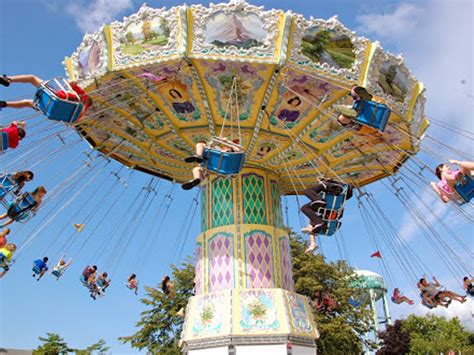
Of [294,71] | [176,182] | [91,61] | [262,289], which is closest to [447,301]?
[262,289]

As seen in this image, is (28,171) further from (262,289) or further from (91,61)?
(262,289)

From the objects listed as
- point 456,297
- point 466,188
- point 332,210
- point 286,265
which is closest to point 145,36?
point 332,210

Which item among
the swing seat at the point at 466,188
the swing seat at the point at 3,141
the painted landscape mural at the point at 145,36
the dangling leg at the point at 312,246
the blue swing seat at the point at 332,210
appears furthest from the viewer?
the painted landscape mural at the point at 145,36

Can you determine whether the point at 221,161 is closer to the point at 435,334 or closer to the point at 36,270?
the point at 36,270

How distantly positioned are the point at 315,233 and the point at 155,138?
4884 millimetres

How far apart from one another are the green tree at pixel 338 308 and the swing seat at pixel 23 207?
12.1 meters

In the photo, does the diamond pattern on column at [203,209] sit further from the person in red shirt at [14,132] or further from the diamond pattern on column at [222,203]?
the person in red shirt at [14,132]

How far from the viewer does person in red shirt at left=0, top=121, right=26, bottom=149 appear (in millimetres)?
7776

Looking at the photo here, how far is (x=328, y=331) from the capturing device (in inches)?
727

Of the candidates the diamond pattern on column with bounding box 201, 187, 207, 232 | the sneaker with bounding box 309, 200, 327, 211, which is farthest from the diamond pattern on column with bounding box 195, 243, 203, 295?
the sneaker with bounding box 309, 200, 327, 211

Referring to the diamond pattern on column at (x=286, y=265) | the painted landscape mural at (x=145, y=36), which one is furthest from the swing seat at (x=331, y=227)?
the painted landscape mural at (x=145, y=36)

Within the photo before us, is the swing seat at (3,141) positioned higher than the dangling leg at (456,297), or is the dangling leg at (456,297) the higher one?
the dangling leg at (456,297)

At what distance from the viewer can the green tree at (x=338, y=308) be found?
18.8 metres

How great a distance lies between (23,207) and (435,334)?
44.6m
